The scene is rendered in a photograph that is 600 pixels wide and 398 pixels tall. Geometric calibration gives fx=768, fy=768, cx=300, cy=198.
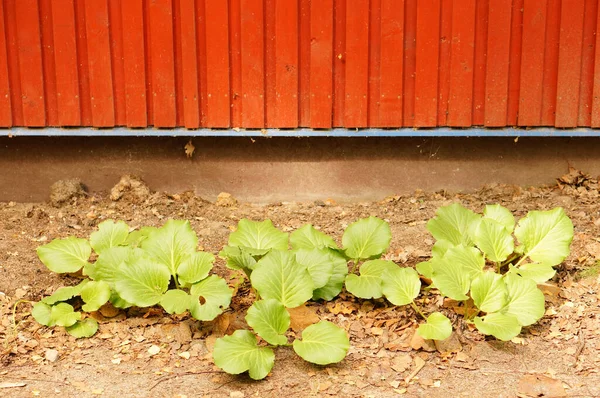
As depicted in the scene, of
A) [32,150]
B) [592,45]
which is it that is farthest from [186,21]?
[592,45]

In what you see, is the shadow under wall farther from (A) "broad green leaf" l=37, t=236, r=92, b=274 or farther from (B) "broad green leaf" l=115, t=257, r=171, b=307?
(B) "broad green leaf" l=115, t=257, r=171, b=307

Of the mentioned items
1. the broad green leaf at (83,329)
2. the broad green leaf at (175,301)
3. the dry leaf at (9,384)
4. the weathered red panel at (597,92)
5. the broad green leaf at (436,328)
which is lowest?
the dry leaf at (9,384)

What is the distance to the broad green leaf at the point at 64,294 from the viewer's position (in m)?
3.86

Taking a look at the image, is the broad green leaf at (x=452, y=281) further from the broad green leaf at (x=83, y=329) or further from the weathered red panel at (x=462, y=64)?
the weathered red panel at (x=462, y=64)

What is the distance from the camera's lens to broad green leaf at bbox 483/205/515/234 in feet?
13.7

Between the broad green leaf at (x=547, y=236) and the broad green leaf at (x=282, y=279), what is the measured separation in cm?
125

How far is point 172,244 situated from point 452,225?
1492 millimetres

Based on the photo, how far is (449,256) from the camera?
384cm

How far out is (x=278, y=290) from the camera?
12.0 ft

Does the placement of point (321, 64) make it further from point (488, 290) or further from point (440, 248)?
point (488, 290)

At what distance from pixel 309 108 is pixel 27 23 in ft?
6.83

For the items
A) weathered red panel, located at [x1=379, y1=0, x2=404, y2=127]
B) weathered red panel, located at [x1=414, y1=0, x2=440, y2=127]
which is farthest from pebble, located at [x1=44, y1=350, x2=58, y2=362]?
weathered red panel, located at [x1=414, y1=0, x2=440, y2=127]

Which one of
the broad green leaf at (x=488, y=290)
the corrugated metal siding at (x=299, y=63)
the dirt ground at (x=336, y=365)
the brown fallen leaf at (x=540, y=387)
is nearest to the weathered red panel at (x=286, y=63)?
the corrugated metal siding at (x=299, y=63)

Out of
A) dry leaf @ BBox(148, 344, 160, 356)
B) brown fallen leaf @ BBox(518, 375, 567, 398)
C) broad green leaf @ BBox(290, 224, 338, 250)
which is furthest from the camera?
broad green leaf @ BBox(290, 224, 338, 250)
